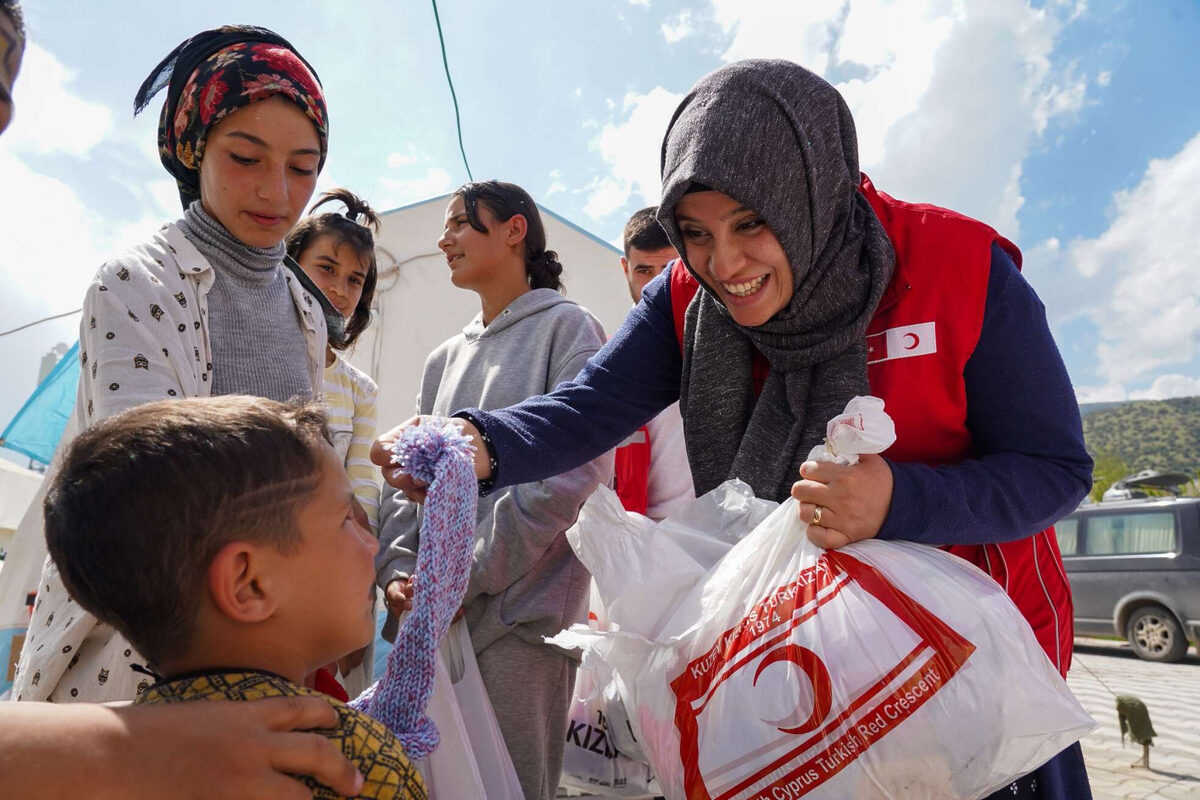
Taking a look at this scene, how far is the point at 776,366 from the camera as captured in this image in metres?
1.59

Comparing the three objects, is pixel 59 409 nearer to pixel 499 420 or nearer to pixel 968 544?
pixel 499 420

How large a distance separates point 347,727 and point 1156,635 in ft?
39.2

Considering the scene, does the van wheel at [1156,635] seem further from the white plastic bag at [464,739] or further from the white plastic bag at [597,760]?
the white plastic bag at [464,739]

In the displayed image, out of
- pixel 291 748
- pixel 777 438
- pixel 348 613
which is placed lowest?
pixel 291 748

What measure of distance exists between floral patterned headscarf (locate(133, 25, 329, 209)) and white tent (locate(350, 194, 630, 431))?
15.4ft

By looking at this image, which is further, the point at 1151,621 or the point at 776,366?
the point at 1151,621

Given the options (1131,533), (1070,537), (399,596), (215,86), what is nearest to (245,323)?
(215,86)

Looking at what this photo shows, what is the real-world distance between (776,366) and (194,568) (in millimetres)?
1062

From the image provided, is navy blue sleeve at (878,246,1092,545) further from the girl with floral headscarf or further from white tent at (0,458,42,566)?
white tent at (0,458,42,566)

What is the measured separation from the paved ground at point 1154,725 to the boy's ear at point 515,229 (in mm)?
2950

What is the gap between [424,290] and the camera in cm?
662

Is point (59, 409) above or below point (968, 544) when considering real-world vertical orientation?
above

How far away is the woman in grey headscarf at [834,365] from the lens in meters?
1.30

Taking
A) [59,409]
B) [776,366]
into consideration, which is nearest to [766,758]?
[776,366]
